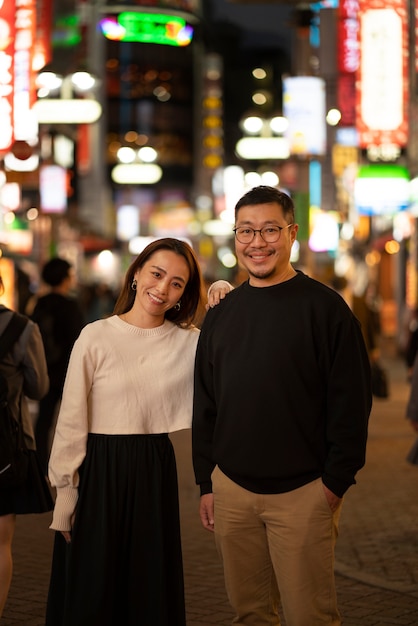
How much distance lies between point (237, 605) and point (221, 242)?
281 feet

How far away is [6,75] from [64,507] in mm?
11124

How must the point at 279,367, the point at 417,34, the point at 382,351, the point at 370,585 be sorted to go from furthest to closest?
the point at 382,351, the point at 417,34, the point at 370,585, the point at 279,367

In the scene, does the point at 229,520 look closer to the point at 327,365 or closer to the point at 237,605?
the point at 237,605

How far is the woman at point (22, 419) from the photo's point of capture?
611 centimetres

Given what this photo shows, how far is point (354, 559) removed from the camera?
27.9 ft

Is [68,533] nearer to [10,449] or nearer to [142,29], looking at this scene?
[10,449]

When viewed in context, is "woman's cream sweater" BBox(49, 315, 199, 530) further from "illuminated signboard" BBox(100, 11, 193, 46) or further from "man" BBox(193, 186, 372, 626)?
"illuminated signboard" BBox(100, 11, 193, 46)

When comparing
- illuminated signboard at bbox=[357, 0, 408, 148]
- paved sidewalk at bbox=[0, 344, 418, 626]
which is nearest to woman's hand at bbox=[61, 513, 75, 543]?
paved sidewalk at bbox=[0, 344, 418, 626]

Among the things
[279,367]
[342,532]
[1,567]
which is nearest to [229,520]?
[279,367]

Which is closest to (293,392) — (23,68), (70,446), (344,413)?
(344,413)

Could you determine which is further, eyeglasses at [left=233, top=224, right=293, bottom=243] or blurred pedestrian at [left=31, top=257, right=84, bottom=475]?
blurred pedestrian at [left=31, top=257, right=84, bottom=475]

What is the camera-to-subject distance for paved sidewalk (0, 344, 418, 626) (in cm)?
711

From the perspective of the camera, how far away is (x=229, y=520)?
4953 mm

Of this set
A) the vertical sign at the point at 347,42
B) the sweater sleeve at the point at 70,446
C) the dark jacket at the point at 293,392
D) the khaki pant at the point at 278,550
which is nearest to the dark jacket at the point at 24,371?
the sweater sleeve at the point at 70,446
